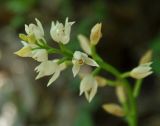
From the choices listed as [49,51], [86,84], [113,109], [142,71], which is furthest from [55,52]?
[113,109]

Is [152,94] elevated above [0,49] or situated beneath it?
situated beneath

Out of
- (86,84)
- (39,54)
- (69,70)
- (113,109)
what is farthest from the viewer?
(69,70)

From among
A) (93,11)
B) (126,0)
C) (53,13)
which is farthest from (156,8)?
(53,13)

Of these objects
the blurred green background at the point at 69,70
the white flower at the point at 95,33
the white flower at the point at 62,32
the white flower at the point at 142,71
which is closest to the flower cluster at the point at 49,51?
the white flower at the point at 62,32

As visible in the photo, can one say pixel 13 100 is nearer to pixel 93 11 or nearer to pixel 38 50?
pixel 93 11

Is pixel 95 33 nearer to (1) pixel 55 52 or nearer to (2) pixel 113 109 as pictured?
(1) pixel 55 52

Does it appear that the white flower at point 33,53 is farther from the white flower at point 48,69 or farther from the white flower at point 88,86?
the white flower at point 88,86

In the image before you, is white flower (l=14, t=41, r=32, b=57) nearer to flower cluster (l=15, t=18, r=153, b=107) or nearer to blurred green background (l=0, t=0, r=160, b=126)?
flower cluster (l=15, t=18, r=153, b=107)
